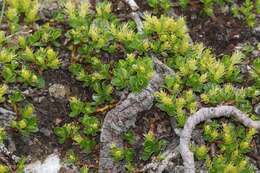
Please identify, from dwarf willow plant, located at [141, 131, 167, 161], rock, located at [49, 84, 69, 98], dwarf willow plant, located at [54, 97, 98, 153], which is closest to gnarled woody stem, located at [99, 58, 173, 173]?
dwarf willow plant, located at [54, 97, 98, 153]

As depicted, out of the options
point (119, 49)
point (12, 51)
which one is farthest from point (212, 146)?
point (12, 51)

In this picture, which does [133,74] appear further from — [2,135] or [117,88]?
[2,135]

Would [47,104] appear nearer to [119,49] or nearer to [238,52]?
[119,49]

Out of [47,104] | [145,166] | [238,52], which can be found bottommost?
[145,166]

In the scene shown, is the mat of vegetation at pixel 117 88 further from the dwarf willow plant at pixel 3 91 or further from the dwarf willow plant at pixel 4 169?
the dwarf willow plant at pixel 4 169

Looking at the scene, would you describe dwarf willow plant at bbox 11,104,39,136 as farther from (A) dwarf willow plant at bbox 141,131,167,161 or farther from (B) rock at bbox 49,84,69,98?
(A) dwarf willow plant at bbox 141,131,167,161

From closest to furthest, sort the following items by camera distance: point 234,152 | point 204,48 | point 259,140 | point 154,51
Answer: point 234,152 → point 259,140 → point 154,51 → point 204,48
